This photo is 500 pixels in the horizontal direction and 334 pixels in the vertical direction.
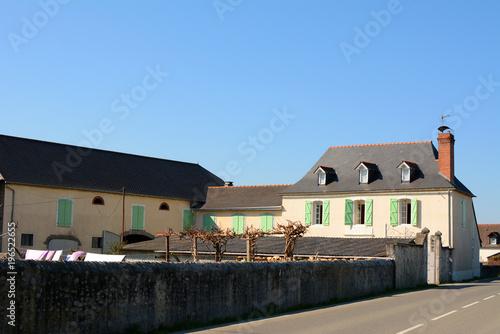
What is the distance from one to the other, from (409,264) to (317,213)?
1470 cm

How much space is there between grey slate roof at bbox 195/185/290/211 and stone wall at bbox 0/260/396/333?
24660 mm

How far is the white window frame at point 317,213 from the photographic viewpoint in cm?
3725

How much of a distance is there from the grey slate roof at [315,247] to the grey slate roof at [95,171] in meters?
8.90

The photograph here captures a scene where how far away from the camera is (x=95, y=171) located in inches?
1549

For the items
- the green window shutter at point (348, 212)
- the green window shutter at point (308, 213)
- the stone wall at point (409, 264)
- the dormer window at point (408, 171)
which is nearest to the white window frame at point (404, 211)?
the dormer window at point (408, 171)

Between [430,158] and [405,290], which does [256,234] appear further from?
[430,158]

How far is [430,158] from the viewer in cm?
3528

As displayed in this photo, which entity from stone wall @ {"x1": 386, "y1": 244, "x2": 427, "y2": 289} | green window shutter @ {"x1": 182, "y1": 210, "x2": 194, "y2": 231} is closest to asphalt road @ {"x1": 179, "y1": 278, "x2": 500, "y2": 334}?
stone wall @ {"x1": 386, "y1": 244, "x2": 427, "y2": 289}

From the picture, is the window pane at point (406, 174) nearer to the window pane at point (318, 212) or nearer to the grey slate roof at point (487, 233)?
the window pane at point (318, 212)

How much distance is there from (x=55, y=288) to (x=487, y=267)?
38.3 metres

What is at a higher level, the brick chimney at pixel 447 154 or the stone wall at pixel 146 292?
the brick chimney at pixel 447 154

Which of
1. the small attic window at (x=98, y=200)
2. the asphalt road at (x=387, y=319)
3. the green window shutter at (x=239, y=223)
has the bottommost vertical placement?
the asphalt road at (x=387, y=319)

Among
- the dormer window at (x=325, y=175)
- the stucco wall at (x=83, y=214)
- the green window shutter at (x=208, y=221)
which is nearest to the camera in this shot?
the stucco wall at (x=83, y=214)

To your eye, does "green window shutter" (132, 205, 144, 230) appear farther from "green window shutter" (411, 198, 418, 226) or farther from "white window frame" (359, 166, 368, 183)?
"green window shutter" (411, 198, 418, 226)
